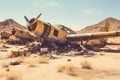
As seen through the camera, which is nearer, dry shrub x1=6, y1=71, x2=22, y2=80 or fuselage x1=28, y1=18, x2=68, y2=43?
dry shrub x1=6, y1=71, x2=22, y2=80

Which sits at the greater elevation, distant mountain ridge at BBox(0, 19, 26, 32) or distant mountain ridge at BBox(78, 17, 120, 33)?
distant mountain ridge at BBox(0, 19, 26, 32)

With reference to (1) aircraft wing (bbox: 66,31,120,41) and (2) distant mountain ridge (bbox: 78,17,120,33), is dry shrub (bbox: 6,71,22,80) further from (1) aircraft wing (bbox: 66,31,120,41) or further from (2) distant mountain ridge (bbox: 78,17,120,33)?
(2) distant mountain ridge (bbox: 78,17,120,33)

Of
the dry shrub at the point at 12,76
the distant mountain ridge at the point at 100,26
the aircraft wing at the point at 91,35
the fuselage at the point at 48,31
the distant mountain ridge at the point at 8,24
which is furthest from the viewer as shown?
the distant mountain ridge at the point at 8,24

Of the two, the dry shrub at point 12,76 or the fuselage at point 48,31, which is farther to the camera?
the fuselage at point 48,31

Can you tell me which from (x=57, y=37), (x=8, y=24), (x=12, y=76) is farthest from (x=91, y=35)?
(x=8, y=24)

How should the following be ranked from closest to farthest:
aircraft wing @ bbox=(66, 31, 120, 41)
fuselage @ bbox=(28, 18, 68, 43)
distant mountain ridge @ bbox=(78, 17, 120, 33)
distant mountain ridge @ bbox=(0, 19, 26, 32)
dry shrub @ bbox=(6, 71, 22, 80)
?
dry shrub @ bbox=(6, 71, 22, 80), fuselage @ bbox=(28, 18, 68, 43), aircraft wing @ bbox=(66, 31, 120, 41), distant mountain ridge @ bbox=(78, 17, 120, 33), distant mountain ridge @ bbox=(0, 19, 26, 32)

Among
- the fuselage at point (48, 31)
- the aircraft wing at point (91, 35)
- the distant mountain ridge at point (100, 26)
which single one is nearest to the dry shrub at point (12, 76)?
the fuselage at point (48, 31)

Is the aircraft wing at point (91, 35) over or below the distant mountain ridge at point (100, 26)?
below

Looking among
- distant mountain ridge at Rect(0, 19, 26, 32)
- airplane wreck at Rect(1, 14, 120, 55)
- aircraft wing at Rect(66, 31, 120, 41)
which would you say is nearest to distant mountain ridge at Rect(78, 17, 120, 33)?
distant mountain ridge at Rect(0, 19, 26, 32)

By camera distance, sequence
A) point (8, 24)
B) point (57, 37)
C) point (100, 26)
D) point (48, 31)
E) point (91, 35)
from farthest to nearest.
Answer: point (8, 24) → point (100, 26) → point (91, 35) → point (57, 37) → point (48, 31)

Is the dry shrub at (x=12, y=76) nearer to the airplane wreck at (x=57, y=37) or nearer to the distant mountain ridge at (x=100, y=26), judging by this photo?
the airplane wreck at (x=57, y=37)

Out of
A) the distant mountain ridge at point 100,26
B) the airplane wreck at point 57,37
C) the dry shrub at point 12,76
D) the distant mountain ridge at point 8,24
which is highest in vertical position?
the distant mountain ridge at point 8,24

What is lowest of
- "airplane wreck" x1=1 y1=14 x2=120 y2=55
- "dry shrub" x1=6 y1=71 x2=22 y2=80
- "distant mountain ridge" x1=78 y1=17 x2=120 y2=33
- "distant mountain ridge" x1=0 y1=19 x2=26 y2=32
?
"dry shrub" x1=6 y1=71 x2=22 y2=80

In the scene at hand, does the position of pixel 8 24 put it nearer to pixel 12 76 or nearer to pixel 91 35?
pixel 91 35
